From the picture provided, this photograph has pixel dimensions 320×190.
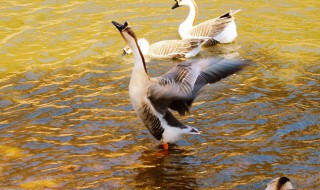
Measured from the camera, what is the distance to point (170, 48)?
40.2 feet

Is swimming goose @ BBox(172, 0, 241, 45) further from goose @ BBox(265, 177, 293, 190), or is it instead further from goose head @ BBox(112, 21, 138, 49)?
goose @ BBox(265, 177, 293, 190)

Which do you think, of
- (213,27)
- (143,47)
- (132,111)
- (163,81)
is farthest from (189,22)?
(163,81)

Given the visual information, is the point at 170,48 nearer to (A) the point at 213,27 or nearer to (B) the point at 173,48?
(B) the point at 173,48

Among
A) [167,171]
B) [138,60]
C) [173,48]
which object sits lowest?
[167,171]

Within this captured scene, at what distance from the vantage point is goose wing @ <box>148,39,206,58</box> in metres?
12.2

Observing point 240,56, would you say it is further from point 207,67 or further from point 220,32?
point 207,67

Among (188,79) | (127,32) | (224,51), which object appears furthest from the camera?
(224,51)

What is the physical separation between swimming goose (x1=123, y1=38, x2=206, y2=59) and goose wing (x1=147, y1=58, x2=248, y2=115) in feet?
14.7

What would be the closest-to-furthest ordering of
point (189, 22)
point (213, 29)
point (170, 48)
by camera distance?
point (170, 48)
point (213, 29)
point (189, 22)

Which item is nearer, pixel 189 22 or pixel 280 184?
pixel 280 184

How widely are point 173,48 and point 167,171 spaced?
523 cm

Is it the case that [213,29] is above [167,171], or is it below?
above

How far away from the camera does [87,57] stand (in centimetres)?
1213

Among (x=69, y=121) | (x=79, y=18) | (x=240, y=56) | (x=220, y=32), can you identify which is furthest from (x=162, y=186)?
(x=79, y=18)
